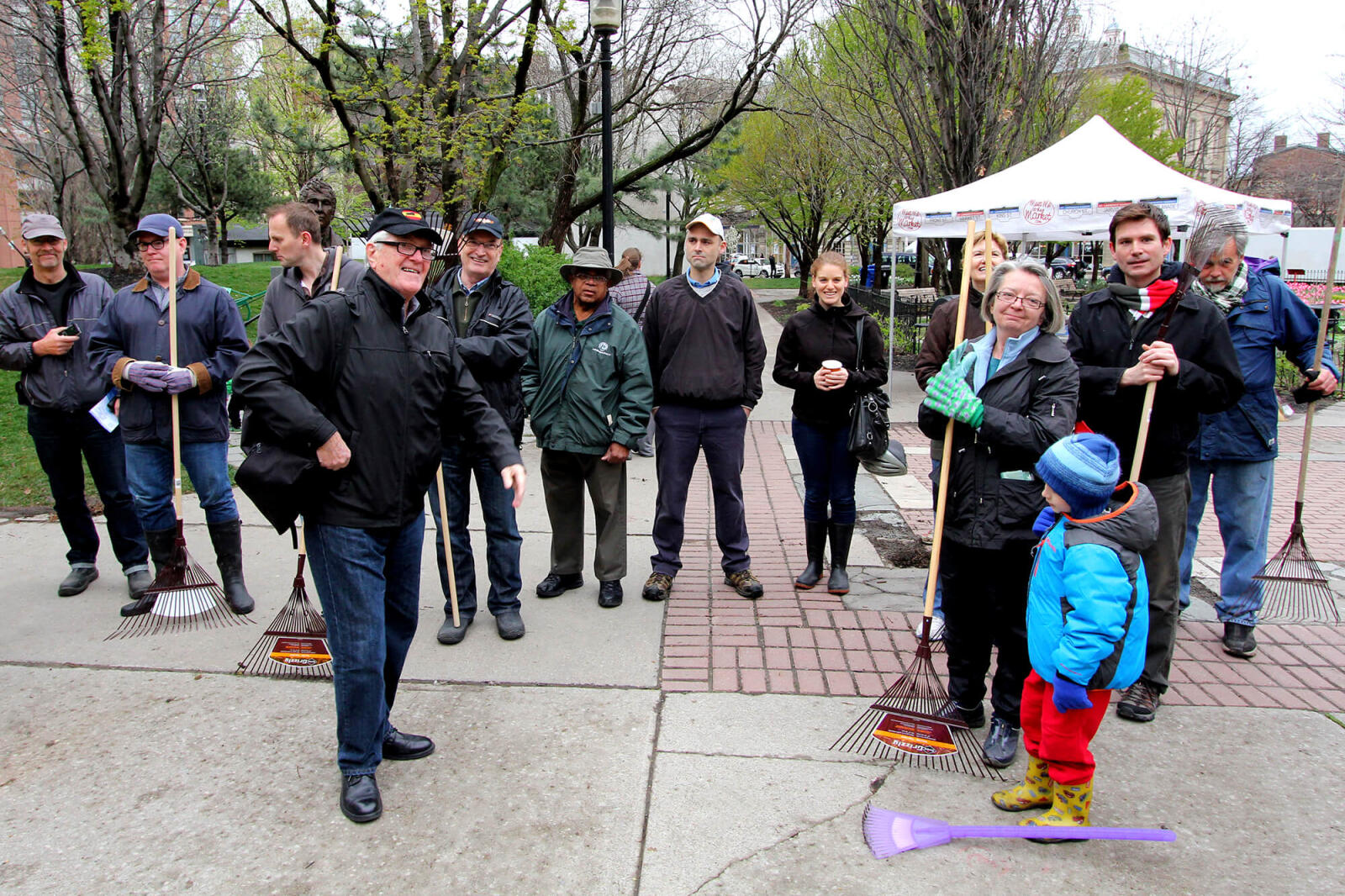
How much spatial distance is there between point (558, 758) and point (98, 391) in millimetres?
3251

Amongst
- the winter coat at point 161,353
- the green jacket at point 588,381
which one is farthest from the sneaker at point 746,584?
the winter coat at point 161,353

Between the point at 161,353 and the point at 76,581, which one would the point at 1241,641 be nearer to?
the point at 161,353

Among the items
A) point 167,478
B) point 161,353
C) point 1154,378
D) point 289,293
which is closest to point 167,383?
point 161,353

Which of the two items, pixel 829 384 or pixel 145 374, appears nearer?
pixel 145 374

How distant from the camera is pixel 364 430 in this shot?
2.90 meters

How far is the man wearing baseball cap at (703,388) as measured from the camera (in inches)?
193

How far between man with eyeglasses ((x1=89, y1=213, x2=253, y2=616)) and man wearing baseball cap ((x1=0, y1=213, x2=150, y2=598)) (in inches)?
10.1

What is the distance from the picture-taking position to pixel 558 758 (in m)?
3.34

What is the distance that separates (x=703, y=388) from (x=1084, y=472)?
94.9 inches

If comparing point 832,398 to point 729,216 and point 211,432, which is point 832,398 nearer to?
point 211,432

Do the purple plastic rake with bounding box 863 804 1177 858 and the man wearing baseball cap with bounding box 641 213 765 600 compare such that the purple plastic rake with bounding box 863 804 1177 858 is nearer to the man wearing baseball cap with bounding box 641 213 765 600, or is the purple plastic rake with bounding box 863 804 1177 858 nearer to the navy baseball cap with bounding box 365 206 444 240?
the man wearing baseball cap with bounding box 641 213 765 600

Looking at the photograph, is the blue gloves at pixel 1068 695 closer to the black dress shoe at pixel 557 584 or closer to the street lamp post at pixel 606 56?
the black dress shoe at pixel 557 584

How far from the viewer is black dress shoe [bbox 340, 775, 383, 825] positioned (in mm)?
2949

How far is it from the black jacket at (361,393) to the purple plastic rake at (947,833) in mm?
1796
